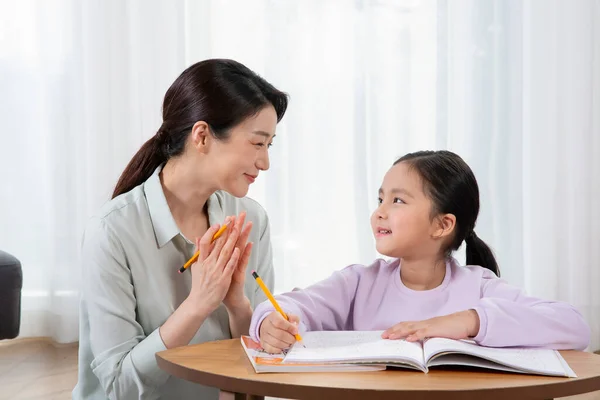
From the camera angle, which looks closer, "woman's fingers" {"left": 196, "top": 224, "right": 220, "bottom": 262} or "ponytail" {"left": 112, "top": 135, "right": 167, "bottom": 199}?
"woman's fingers" {"left": 196, "top": 224, "right": 220, "bottom": 262}

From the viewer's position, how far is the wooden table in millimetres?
956

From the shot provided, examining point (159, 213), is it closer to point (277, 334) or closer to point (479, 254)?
point (277, 334)

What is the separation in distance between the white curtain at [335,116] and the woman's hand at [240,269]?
1797mm

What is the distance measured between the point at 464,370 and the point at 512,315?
0.18 metres

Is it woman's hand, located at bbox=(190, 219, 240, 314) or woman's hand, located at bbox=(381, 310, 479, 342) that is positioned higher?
woman's hand, located at bbox=(190, 219, 240, 314)

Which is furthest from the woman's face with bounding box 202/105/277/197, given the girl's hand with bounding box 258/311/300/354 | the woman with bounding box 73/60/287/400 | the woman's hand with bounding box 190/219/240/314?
the girl's hand with bounding box 258/311/300/354

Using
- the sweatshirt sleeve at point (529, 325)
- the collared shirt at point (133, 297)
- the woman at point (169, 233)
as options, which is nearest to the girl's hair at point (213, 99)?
the woman at point (169, 233)

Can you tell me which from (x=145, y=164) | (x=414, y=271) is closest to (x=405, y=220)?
(x=414, y=271)

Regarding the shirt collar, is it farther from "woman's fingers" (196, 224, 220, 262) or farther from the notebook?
the notebook

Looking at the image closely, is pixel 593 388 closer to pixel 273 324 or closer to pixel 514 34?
pixel 273 324

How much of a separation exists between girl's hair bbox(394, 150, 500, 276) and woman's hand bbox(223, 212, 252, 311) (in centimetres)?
34

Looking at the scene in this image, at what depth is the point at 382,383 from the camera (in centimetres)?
98

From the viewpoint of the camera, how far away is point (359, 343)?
45.4 inches

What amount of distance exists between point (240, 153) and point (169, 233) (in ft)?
0.65
